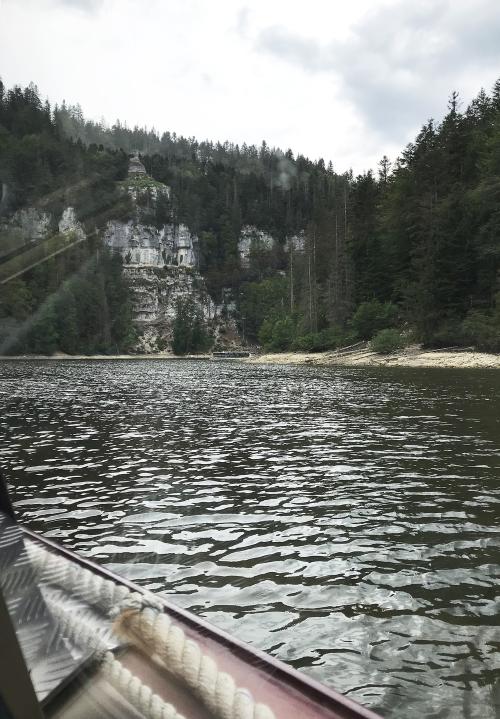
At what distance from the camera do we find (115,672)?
103 inches

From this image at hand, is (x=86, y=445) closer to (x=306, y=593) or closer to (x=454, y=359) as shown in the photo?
(x=306, y=593)

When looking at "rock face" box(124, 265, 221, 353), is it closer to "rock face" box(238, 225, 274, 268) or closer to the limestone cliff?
the limestone cliff

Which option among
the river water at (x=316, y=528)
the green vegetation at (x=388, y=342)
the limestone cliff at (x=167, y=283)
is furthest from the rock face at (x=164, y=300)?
the river water at (x=316, y=528)

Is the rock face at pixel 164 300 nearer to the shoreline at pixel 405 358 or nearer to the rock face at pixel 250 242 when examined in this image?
the rock face at pixel 250 242

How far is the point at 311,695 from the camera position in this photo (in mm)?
2373

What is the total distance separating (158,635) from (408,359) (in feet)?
146

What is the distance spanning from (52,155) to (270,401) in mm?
18312

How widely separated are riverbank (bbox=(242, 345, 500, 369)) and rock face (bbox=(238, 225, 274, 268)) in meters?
112

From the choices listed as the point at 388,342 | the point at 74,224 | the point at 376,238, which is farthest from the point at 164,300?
the point at 74,224

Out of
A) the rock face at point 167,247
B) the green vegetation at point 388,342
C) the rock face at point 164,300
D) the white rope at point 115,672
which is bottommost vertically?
the white rope at point 115,672

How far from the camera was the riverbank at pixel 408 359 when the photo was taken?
38719 millimetres

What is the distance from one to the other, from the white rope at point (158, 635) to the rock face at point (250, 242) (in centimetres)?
16984

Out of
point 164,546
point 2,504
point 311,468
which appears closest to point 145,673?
point 2,504

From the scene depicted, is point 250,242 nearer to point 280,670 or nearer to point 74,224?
point 74,224
